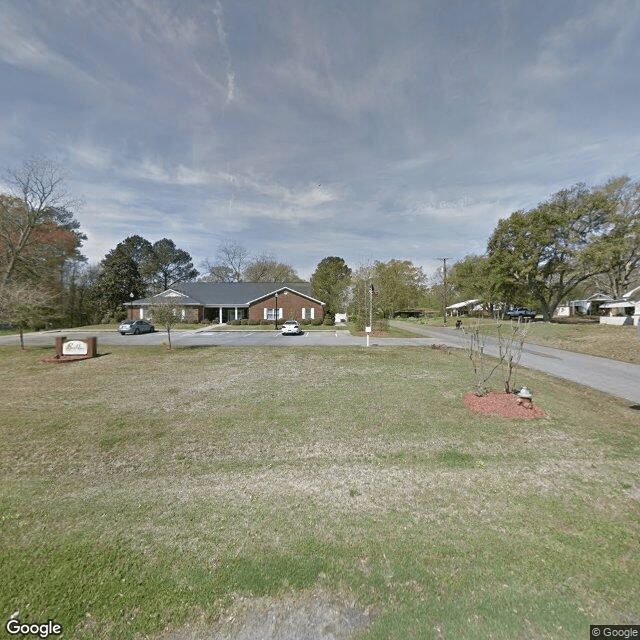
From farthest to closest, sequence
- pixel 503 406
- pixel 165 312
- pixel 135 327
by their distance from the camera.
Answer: pixel 135 327, pixel 165 312, pixel 503 406

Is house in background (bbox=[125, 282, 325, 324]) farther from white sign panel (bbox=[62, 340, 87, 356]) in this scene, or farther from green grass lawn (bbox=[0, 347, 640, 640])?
green grass lawn (bbox=[0, 347, 640, 640])

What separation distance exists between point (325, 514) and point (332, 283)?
163 feet

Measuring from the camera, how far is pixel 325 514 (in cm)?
381

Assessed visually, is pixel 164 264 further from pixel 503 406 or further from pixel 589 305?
pixel 589 305

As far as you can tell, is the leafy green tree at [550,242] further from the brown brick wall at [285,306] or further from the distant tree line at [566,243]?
the brown brick wall at [285,306]

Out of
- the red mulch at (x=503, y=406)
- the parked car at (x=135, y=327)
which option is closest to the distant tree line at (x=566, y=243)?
the red mulch at (x=503, y=406)

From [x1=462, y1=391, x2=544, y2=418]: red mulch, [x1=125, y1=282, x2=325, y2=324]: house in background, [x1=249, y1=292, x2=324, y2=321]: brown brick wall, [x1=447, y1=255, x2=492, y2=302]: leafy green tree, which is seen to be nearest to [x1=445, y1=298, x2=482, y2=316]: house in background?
[x1=447, y1=255, x2=492, y2=302]: leafy green tree

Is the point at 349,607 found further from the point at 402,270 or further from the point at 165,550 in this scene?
the point at 402,270

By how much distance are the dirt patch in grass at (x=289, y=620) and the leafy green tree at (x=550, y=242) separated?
131 ft

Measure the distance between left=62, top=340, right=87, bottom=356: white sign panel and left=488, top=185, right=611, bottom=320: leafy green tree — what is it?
39946 mm

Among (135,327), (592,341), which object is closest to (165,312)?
(135,327)

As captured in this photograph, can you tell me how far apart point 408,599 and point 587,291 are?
248 feet

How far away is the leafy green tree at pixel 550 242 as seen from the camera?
34.0m

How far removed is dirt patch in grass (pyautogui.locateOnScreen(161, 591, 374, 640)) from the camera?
2.36 m
